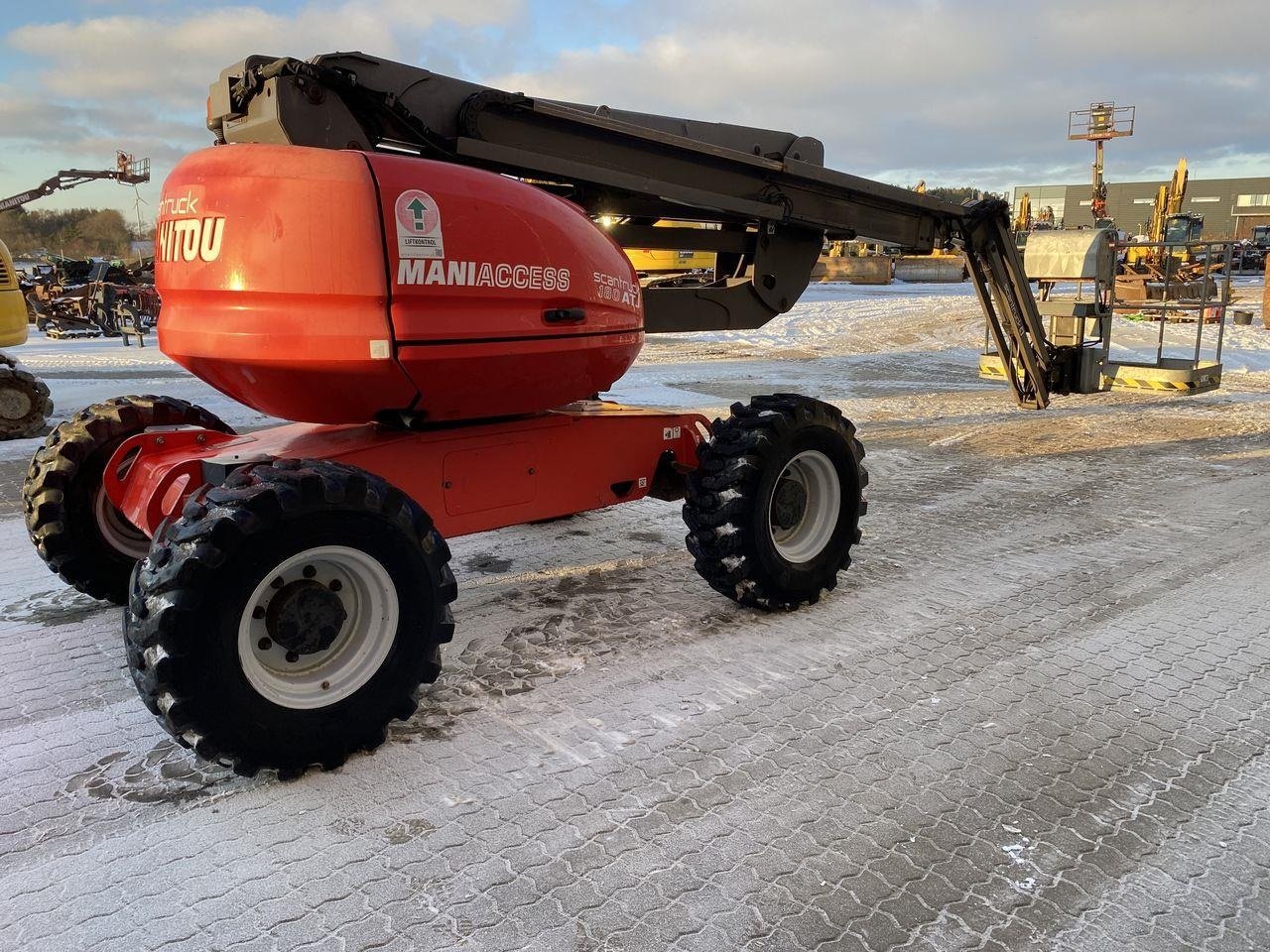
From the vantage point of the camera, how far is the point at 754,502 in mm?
4238

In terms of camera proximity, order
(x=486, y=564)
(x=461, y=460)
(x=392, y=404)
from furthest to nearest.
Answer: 1. (x=486, y=564)
2. (x=461, y=460)
3. (x=392, y=404)

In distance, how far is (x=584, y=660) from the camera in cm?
387

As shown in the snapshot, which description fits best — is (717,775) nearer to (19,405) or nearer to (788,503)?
(788,503)

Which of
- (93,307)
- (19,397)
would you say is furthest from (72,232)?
(19,397)

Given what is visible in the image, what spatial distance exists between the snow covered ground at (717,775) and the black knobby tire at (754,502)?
17 cm

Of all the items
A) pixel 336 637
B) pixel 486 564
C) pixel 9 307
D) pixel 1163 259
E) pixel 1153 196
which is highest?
pixel 1153 196

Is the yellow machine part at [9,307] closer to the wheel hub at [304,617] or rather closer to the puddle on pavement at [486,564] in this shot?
the puddle on pavement at [486,564]

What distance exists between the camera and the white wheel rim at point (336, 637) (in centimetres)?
299

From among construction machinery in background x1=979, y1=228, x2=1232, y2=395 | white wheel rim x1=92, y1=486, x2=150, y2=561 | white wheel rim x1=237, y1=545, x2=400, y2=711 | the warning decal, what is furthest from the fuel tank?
construction machinery in background x1=979, y1=228, x2=1232, y2=395

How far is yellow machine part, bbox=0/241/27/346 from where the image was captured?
27.2ft

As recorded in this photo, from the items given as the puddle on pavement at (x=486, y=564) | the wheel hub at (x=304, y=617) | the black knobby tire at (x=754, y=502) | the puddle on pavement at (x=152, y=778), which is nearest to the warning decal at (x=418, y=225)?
the wheel hub at (x=304, y=617)

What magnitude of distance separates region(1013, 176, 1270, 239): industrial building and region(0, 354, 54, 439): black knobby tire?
83.4 metres

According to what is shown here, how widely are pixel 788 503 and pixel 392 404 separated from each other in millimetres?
2032

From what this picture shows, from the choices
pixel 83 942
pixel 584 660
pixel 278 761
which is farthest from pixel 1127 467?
pixel 83 942
